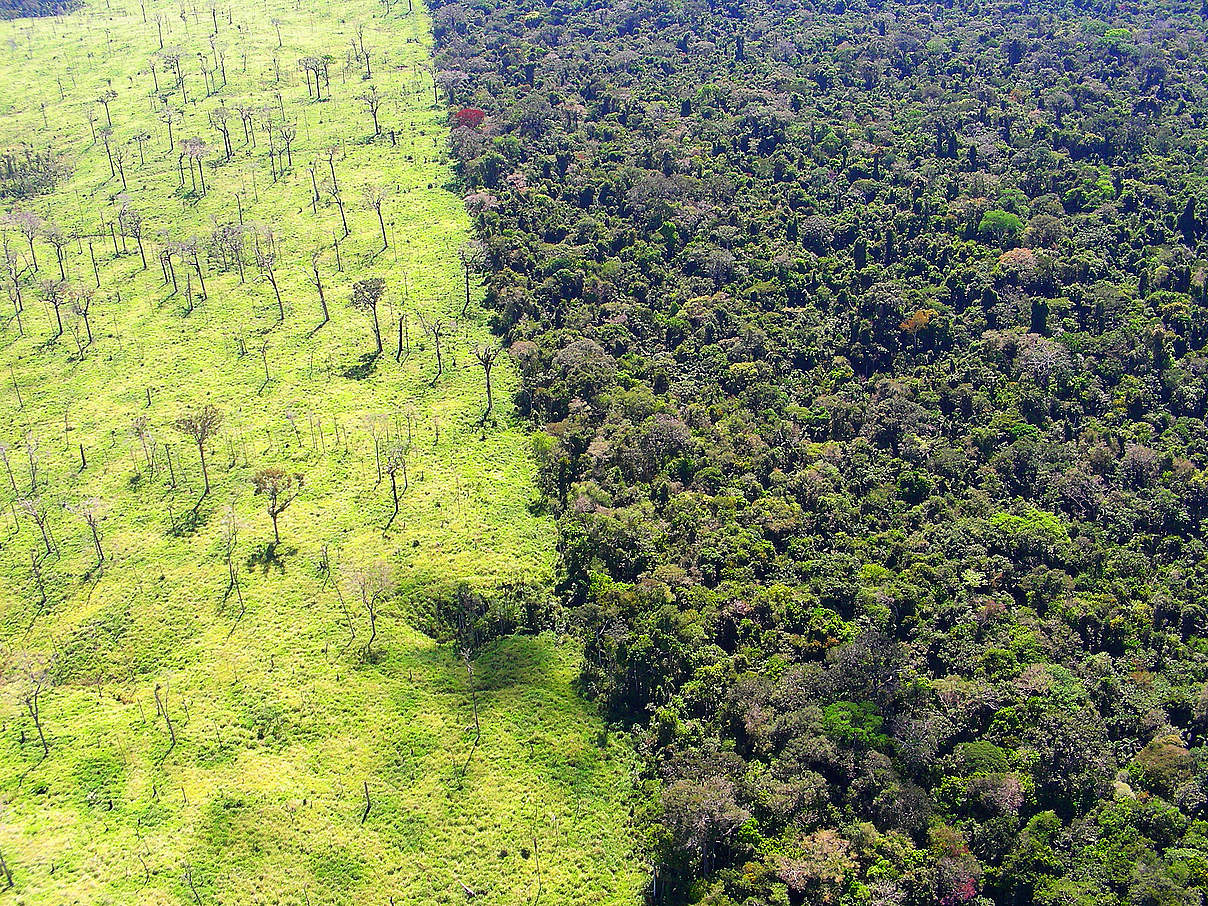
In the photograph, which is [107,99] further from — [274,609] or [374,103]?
[274,609]

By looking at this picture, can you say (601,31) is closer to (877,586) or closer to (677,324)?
(677,324)

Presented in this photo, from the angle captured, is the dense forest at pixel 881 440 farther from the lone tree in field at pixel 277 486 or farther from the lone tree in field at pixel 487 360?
the lone tree in field at pixel 277 486

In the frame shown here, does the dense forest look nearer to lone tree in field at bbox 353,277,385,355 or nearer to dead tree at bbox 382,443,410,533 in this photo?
dead tree at bbox 382,443,410,533

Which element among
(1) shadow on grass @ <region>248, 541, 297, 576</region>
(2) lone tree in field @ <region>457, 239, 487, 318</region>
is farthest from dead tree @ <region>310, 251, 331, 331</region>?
(1) shadow on grass @ <region>248, 541, 297, 576</region>

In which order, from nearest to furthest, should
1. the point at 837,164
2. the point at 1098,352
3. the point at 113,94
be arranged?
the point at 1098,352 < the point at 837,164 < the point at 113,94

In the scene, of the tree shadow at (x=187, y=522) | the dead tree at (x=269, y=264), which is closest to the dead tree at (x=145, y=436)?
the tree shadow at (x=187, y=522)

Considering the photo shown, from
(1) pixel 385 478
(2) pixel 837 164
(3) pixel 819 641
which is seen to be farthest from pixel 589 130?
(3) pixel 819 641

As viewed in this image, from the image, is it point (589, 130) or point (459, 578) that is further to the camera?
point (589, 130)
